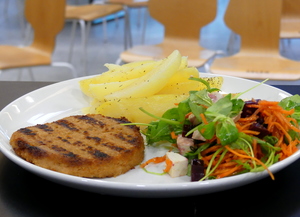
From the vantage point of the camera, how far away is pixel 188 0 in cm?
258

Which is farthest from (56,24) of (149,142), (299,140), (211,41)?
Answer: (211,41)

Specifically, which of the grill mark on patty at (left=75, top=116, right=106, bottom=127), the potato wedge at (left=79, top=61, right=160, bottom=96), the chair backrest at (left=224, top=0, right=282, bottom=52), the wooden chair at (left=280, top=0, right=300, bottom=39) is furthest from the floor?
the grill mark on patty at (left=75, top=116, right=106, bottom=127)

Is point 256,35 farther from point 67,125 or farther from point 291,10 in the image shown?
point 67,125

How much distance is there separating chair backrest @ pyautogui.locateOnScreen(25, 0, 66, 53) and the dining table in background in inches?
78.4

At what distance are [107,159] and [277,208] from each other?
273mm

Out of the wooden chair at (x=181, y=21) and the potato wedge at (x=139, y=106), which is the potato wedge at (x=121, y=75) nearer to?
the potato wedge at (x=139, y=106)

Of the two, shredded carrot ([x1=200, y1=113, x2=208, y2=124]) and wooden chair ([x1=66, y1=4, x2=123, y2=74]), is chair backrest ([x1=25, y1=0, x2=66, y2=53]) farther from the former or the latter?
shredded carrot ([x1=200, y1=113, x2=208, y2=124])

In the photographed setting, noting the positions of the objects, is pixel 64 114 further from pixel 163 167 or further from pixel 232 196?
pixel 232 196

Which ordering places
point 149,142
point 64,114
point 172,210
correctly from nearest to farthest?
point 172,210
point 149,142
point 64,114

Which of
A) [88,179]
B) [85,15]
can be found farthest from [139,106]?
[85,15]

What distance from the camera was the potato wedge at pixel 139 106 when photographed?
1010 millimetres

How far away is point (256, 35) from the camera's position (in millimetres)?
2398

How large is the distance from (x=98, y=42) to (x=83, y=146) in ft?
14.2

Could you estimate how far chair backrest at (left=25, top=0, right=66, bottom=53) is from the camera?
2.61 m
